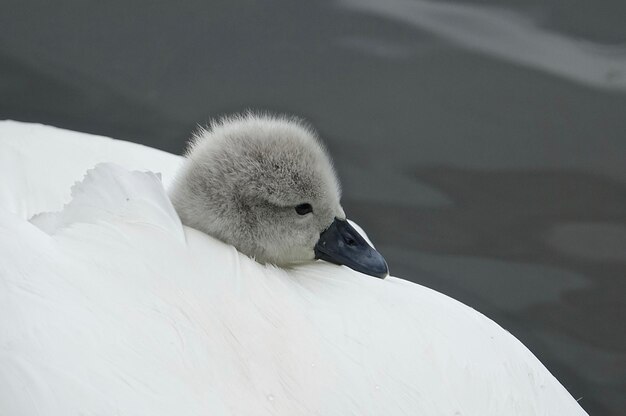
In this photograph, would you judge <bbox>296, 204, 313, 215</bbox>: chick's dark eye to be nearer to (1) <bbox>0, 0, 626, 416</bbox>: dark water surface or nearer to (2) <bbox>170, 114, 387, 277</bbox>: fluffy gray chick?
(2) <bbox>170, 114, 387, 277</bbox>: fluffy gray chick

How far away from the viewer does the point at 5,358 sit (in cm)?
204

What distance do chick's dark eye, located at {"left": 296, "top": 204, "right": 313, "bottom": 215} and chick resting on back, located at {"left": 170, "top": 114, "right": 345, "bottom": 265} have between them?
0.4 inches

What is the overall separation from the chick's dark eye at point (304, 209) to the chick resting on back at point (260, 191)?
10mm

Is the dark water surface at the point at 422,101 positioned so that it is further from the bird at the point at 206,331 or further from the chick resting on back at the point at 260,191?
the bird at the point at 206,331

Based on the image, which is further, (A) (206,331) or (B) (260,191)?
(B) (260,191)

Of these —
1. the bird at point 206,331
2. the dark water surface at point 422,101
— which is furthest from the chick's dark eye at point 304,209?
the dark water surface at point 422,101

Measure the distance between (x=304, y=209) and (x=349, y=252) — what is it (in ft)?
0.49

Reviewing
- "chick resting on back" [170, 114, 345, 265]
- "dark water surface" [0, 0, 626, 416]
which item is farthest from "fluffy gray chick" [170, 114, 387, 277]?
"dark water surface" [0, 0, 626, 416]

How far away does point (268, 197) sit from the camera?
2764 millimetres

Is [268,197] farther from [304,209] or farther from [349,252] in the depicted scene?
[349,252]

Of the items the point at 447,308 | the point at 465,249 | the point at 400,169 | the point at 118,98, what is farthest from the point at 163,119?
the point at 447,308

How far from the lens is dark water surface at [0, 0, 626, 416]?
3.98m

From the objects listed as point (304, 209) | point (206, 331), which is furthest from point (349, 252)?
point (206, 331)

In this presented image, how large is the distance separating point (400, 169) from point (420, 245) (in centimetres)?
37
